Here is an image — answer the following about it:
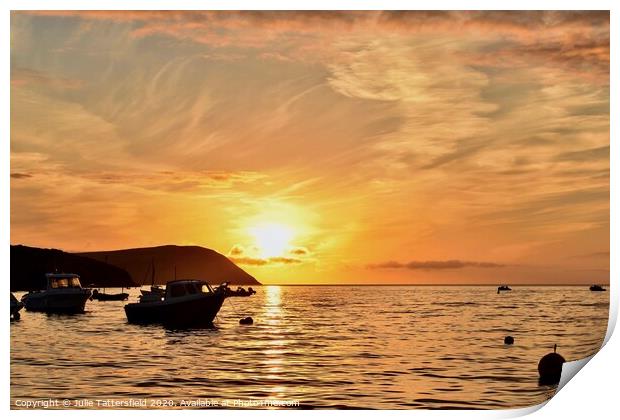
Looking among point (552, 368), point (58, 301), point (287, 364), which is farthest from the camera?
point (58, 301)

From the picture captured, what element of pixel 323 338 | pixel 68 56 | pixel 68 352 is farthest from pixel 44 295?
pixel 68 56

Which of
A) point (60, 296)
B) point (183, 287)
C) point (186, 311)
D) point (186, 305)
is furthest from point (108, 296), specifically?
point (183, 287)

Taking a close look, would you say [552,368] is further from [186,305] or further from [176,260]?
[186,305]

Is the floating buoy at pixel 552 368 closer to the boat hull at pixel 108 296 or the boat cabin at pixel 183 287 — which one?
the boat cabin at pixel 183 287

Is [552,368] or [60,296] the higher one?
[60,296]

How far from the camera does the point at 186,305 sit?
4688cm

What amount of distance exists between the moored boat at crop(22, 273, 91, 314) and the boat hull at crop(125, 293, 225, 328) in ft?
45.9

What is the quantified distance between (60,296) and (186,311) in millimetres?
17404

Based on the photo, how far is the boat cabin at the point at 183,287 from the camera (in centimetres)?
4588

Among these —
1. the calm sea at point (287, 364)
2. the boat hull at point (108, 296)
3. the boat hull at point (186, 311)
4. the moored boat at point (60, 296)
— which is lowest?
the calm sea at point (287, 364)

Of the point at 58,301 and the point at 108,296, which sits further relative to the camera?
the point at 108,296

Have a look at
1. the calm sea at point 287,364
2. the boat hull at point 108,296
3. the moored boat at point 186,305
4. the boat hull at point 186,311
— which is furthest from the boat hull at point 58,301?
the boat hull at point 108,296

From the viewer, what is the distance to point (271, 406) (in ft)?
72.6

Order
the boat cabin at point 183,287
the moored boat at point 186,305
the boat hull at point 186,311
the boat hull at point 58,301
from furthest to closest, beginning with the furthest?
the boat hull at point 58,301, the boat hull at point 186,311, the moored boat at point 186,305, the boat cabin at point 183,287
